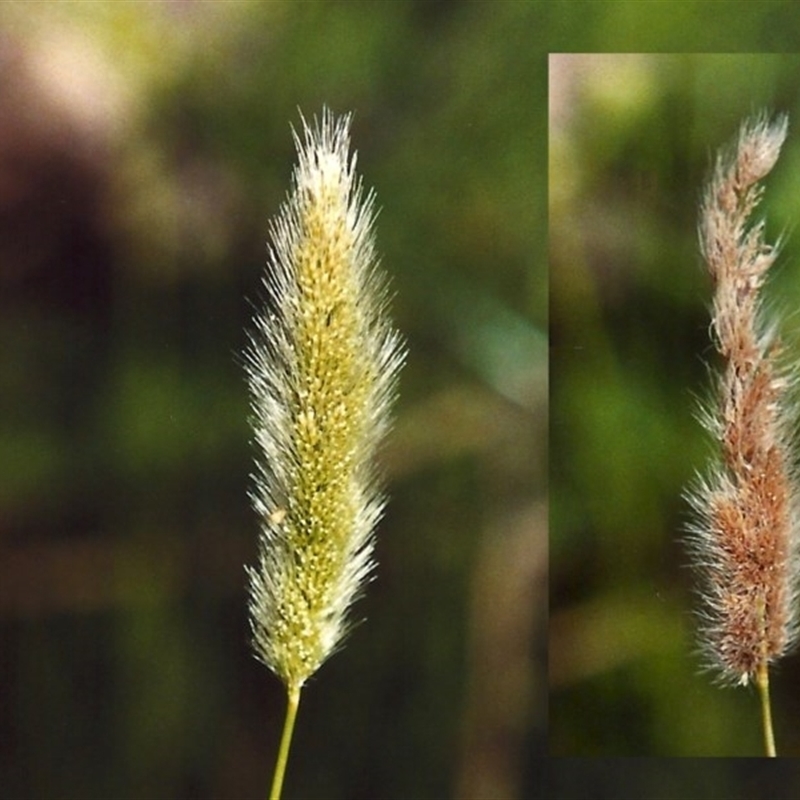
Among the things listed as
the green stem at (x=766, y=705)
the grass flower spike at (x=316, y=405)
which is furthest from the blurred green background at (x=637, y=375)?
the grass flower spike at (x=316, y=405)

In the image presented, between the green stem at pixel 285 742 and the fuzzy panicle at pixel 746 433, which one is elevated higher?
the fuzzy panicle at pixel 746 433

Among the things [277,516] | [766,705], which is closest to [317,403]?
[277,516]

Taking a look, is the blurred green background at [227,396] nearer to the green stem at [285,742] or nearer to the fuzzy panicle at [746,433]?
the green stem at [285,742]

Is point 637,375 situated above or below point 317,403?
above

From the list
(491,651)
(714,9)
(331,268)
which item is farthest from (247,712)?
(714,9)

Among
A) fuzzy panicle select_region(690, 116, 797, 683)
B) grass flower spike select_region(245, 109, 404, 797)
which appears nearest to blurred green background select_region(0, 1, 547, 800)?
grass flower spike select_region(245, 109, 404, 797)

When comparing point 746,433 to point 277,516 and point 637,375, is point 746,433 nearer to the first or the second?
point 637,375
